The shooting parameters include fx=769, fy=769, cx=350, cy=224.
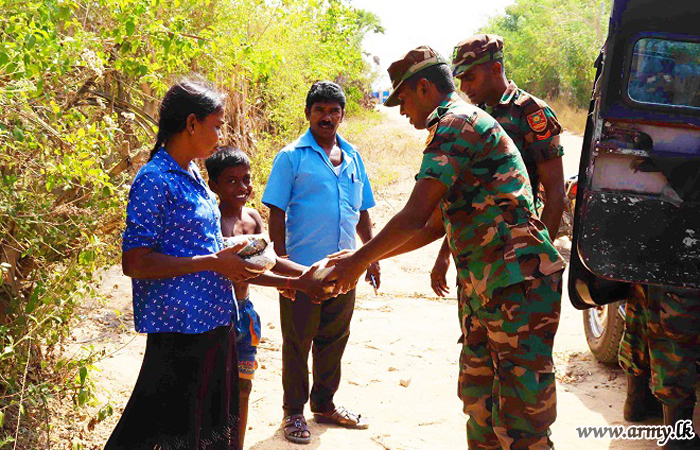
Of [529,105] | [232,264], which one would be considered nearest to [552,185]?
[529,105]

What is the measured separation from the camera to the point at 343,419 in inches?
185

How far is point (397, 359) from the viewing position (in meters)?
6.20

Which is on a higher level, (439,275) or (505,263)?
(505,263)

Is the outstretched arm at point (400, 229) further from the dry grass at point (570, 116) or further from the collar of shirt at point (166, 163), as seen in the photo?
the dry grass at point (570, 116)

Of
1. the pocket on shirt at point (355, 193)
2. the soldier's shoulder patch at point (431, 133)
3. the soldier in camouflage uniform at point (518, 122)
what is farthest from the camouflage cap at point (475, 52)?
the soldier's shoulder patch at point (431, 133)

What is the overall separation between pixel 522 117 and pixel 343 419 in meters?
2.09

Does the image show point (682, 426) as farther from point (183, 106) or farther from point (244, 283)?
point (183, 106)

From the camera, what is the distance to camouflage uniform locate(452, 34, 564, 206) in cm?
434

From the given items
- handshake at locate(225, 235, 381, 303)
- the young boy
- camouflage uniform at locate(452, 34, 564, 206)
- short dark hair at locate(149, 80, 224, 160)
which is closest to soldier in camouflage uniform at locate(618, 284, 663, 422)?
camouflage uniform at locate(452, 34, 564, 206)

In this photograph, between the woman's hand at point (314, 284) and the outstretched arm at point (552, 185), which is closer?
the woman's hand at point (314, 284)

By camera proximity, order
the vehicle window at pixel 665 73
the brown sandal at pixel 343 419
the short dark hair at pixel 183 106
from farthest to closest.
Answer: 1. the brown sandal at pixel 343 419
2. the vehicle window at pixel 665 73
3. the short dark hair at pixel 183 106

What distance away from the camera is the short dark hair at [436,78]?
337 cm

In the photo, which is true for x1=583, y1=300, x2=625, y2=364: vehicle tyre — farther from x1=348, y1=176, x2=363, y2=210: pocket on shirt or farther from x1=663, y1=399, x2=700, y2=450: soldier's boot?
x1=348, y1=176, x2=363, y2=210: pocket on shirt

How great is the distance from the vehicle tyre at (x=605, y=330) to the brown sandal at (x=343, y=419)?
185 cm
